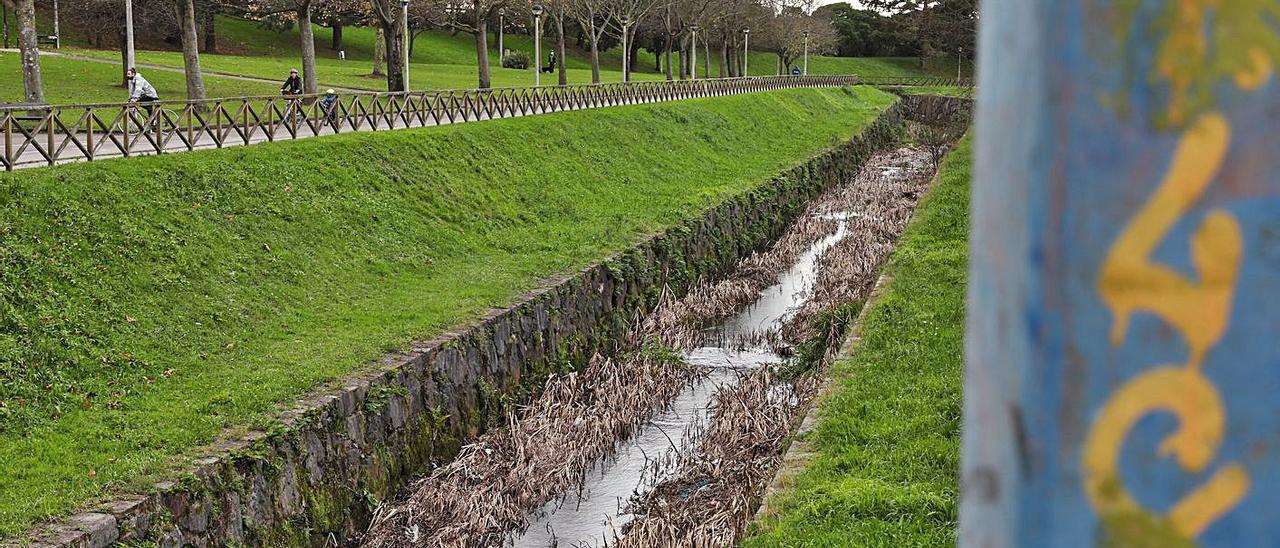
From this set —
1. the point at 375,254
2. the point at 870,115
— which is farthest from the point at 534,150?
the point at 870,115

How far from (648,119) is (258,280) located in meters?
20.6

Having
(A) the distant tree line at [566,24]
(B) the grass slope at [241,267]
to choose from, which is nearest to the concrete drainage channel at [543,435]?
(B) the grass slope at [241,267]

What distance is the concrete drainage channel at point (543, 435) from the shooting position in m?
9.83

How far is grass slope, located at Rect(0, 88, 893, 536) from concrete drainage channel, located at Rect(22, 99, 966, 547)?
479mm

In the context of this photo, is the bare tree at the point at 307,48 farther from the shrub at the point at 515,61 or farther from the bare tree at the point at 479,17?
the shrub at the point at 515,61

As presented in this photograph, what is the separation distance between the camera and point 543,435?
12.9 meters

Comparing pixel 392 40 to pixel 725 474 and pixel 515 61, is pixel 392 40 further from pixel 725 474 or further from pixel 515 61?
pixel 515 61

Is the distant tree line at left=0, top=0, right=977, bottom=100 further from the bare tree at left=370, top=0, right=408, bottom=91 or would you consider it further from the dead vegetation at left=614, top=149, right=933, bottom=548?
the dead vegetation at left=614, top=149, right=933, bottom=548

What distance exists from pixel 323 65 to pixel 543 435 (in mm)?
50615

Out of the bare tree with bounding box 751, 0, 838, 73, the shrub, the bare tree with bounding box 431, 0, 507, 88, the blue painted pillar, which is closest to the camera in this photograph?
the blue painted pillar

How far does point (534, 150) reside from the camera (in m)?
26.9

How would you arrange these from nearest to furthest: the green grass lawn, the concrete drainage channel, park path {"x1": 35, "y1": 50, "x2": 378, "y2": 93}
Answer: the green grass lawn, the concrete drainage channel, park path {"x1": 35, "y1": 50, "x2": 378, "y2": 93}

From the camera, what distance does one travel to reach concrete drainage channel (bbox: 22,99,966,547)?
9.83 meters

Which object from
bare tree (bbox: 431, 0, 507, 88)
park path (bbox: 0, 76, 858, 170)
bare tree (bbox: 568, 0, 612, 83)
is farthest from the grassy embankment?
park path (bbox: 0, 76, 858, 170)
